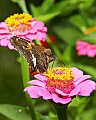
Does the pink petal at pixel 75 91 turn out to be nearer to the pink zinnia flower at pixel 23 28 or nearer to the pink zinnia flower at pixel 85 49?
the pink zinnia flower at pixel 23 28

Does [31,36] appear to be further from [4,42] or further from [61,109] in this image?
[61,109]

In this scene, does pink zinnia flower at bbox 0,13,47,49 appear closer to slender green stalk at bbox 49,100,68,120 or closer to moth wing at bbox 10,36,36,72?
moth wing at bbox 10,36,36,72

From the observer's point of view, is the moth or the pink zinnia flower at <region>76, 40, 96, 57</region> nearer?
the moth

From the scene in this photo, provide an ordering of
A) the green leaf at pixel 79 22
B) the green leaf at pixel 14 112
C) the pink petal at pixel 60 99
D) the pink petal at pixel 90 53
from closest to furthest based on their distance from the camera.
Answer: the pink petal at pixel 60 99
the green leaf at pixel 14 112
the pink petal at pixel 90 53
the green leaf at pixel 79 22

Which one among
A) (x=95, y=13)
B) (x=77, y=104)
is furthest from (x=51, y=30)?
(x=77, y=104)

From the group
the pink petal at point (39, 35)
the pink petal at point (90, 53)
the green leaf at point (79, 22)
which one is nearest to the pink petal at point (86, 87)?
the pink petal at point (39, 35)

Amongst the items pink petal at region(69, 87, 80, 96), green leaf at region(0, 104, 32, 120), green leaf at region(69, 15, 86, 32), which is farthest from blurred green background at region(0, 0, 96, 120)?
pink petal at region(69, 87, 80, 96)
